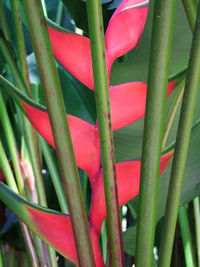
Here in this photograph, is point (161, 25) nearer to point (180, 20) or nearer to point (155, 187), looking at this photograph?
point (155, 187)

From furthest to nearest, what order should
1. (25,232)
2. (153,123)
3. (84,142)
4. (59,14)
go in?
(59,14)
(25,232)
(84,142)
(153,123)

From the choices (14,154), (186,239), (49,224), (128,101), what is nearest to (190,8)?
(128,101)

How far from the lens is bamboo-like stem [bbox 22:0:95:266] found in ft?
0.91

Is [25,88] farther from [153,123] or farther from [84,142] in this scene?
[153,123]

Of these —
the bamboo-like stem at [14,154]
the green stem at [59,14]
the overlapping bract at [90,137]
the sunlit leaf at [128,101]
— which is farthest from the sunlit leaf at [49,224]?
the green stem at [59,14]

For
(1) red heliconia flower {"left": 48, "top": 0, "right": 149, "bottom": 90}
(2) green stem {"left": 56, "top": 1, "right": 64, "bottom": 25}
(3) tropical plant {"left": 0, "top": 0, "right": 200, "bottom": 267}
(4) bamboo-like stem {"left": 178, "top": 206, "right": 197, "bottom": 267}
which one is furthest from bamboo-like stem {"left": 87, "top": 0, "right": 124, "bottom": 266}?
(2) green stem {"left": 56, "top": 1, "right": 64, "bottom": 25}

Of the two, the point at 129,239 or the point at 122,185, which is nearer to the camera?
the point at 122,185

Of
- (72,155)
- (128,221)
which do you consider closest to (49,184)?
(128,221)

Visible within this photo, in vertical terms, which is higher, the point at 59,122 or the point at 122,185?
the point at 59,122

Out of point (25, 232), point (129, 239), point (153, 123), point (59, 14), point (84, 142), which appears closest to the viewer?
point (153, 123)

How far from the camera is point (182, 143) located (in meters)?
0.29

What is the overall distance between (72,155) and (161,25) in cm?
12

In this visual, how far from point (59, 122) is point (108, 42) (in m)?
0.17

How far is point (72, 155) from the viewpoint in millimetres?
301
